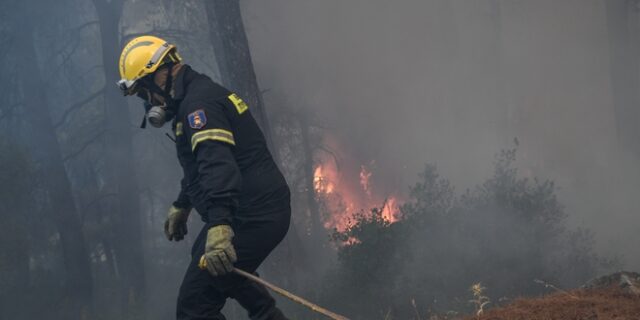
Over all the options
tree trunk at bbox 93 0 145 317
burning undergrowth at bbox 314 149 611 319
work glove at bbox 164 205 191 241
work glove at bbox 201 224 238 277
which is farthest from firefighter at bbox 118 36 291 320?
tree trunk at bbox 93 0 145 317

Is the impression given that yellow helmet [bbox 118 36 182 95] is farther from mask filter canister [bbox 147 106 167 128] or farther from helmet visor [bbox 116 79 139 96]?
mask filter canister [bbox 147 106 167 128]

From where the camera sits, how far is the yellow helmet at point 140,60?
4.77 meters

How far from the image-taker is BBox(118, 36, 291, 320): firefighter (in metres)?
4.12

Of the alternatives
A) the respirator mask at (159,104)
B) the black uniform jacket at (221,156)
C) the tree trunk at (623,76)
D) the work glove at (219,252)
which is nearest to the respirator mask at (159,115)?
the respirator mask at (159,104)

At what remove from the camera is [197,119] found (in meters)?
4.28

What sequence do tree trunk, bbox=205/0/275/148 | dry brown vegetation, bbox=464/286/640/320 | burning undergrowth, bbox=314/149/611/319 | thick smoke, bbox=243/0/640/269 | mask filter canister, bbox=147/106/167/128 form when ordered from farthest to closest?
1. thick smoke, bbox=243/0/640/269
2. tree trunk, bbox=205/0/275/148
3. burning undergrowth, bbox=314/149/611/319
4. mask filter canister, bbox=147/106/167/128
5. dry brown vegetation, bbox=464/286/640/320

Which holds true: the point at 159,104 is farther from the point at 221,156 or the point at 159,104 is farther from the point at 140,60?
the point at 221,156

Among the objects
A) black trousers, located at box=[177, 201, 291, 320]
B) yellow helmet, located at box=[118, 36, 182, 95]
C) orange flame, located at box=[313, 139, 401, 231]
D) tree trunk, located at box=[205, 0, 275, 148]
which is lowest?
black trousers, located at box=[177, 201, 291, 320]

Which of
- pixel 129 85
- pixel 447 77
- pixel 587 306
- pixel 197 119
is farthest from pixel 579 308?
pixel 447 77

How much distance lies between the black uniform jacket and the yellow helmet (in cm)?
18

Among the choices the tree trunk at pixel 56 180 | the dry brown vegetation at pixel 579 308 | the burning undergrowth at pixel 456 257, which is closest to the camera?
the dry brown vegetation at pixel 579 308

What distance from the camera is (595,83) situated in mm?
19609

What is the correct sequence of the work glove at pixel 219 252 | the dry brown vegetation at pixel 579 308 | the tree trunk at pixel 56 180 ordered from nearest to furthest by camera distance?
1. the dry brown vegetation at pixel 579 308
2. the work glove at pixel 219 252
3. the tree trunk at pixel 56 180

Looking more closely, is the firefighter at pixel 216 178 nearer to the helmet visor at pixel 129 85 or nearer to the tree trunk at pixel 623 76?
the helmet visor at pixel 129 85
